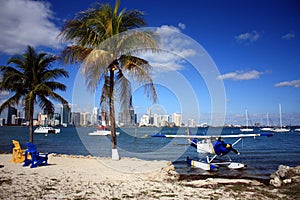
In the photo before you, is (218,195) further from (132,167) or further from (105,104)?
(105,104)

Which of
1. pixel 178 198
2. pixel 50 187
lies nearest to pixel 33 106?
pixel 50 187

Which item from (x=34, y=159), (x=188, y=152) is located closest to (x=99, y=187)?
(x=34, y=159)

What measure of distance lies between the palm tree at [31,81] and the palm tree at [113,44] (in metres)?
5.31

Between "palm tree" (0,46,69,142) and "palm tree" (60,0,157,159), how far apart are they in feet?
Result: 17.4

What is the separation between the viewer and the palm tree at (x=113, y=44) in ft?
43.1

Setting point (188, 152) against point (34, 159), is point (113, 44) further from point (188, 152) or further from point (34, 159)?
point (188, 152)

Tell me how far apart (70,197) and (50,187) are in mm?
1348

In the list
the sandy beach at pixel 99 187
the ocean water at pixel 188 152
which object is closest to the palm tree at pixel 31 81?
the ocean water at pixel 188 152

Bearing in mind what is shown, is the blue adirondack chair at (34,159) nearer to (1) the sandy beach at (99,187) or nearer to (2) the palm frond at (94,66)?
(1) the sandy beach at (99,187)

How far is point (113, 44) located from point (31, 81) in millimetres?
8498

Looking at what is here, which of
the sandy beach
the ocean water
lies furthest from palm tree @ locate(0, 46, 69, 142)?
the sandy beach

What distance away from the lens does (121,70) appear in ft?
45.8

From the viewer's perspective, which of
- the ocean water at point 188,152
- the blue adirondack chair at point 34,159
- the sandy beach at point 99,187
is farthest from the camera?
the ocean water at point 188,152

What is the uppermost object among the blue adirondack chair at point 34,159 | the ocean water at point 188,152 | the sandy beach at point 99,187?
the blue adirondack chair at point 34,159
